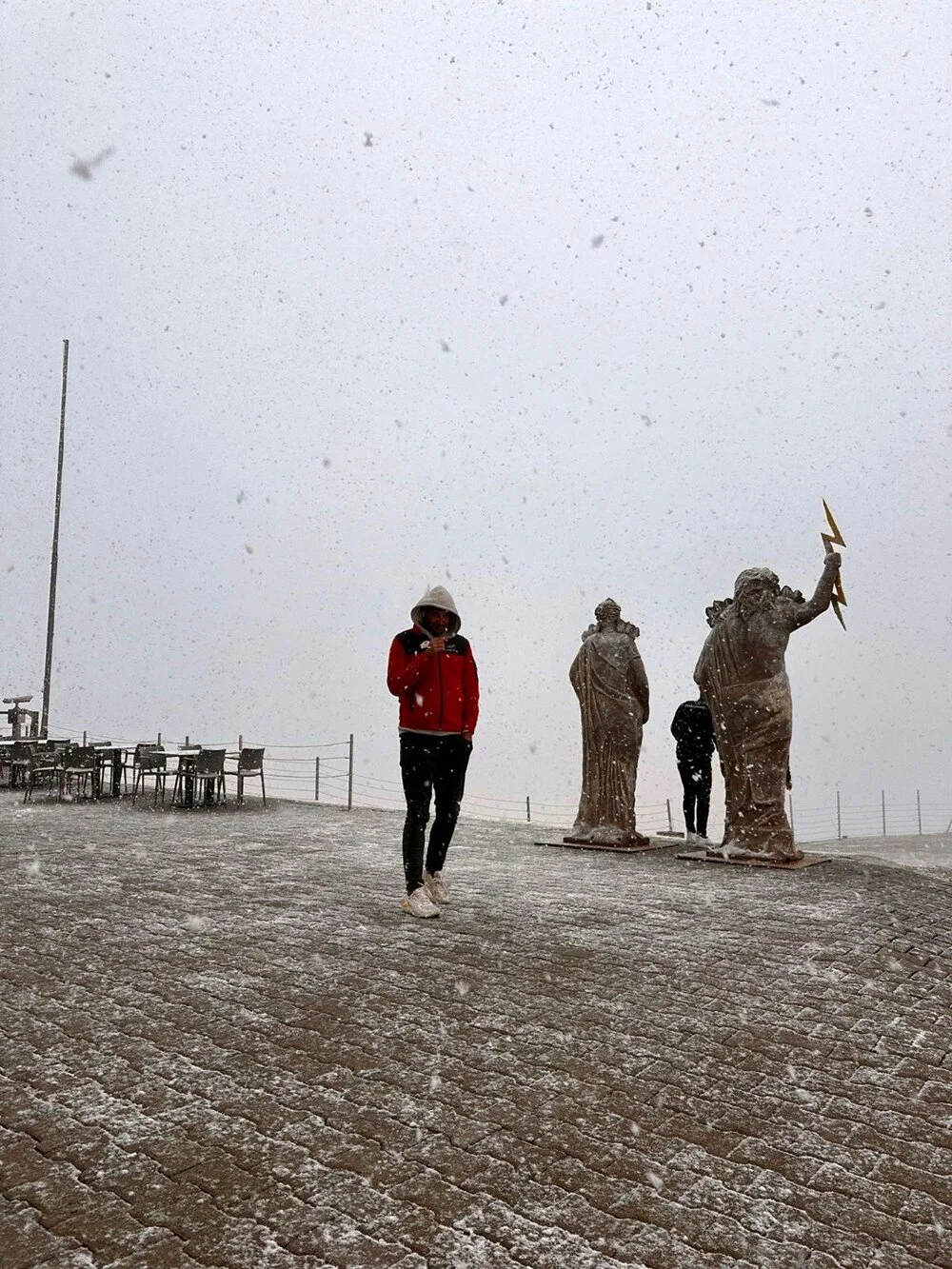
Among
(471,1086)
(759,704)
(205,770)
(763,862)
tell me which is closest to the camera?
(471,1086)

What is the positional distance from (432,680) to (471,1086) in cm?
294

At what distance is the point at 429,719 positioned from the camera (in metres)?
5.66

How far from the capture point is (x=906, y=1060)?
341 cm

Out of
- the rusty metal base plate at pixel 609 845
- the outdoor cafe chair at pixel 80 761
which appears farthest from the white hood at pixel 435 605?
the outdoor cafe chair at pixel 80 761

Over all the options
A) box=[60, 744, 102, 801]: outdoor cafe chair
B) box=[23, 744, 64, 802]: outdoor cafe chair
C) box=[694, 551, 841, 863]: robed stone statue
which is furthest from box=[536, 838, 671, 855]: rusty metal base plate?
box=[23, 744, 64, 802]: outdoor cafe chair

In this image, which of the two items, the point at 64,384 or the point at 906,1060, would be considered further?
the point at 64,384

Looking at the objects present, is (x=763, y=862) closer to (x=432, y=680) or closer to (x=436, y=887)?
(x=436, y=887)

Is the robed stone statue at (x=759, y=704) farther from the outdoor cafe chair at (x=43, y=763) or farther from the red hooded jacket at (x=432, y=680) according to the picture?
the outdoor cafe chair at (x=43, y=763)

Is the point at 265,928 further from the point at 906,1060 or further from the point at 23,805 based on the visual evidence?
the point at 23,805

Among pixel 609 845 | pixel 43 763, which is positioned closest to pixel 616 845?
pixel 609 845

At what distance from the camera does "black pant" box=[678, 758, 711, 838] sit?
10500 millimetres

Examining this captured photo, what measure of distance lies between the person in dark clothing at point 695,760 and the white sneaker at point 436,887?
5148mm

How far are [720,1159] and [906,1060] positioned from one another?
1246 millimetres

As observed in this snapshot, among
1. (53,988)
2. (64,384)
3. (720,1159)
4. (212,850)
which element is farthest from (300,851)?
(64,384)
